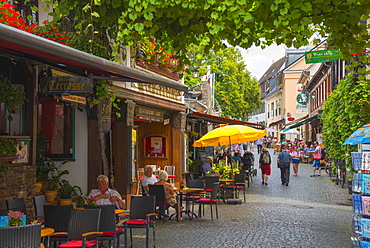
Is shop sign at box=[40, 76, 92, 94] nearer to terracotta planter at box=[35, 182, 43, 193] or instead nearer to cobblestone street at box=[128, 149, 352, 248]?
terracotta planter at box=[35, 182, 43, 193]

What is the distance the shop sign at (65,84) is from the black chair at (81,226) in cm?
402

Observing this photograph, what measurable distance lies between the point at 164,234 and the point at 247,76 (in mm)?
43588

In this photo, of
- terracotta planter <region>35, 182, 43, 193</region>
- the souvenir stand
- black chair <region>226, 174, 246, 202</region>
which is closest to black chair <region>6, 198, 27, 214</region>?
terracotta planter <region>35, 182, 43, 193</region>

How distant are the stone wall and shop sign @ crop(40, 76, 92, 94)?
63.3 inches

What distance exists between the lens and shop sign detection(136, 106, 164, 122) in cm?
1627

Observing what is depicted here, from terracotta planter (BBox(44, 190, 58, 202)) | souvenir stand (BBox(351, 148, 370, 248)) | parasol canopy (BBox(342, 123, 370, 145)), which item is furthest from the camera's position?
terracotta planter (BBox(44, 190, 58, 202))

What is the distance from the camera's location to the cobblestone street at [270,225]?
9938 millimetres

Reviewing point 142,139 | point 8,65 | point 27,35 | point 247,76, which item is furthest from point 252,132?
point 247,76

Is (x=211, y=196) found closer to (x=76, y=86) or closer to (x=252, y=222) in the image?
(x=252, y=222)

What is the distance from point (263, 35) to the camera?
25.9 ft

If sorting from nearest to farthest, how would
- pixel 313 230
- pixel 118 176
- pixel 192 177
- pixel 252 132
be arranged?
pixel 313 230, pixel 118 176, pixel 252 132, pixel 192 177

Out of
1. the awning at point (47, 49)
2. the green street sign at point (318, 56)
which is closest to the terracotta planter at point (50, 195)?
the awning at point (47, 49)

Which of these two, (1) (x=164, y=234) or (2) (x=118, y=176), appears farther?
(2) (x=118, y=176)

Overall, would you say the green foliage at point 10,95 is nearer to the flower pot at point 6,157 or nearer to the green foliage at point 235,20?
the flower pot at point 6,157
